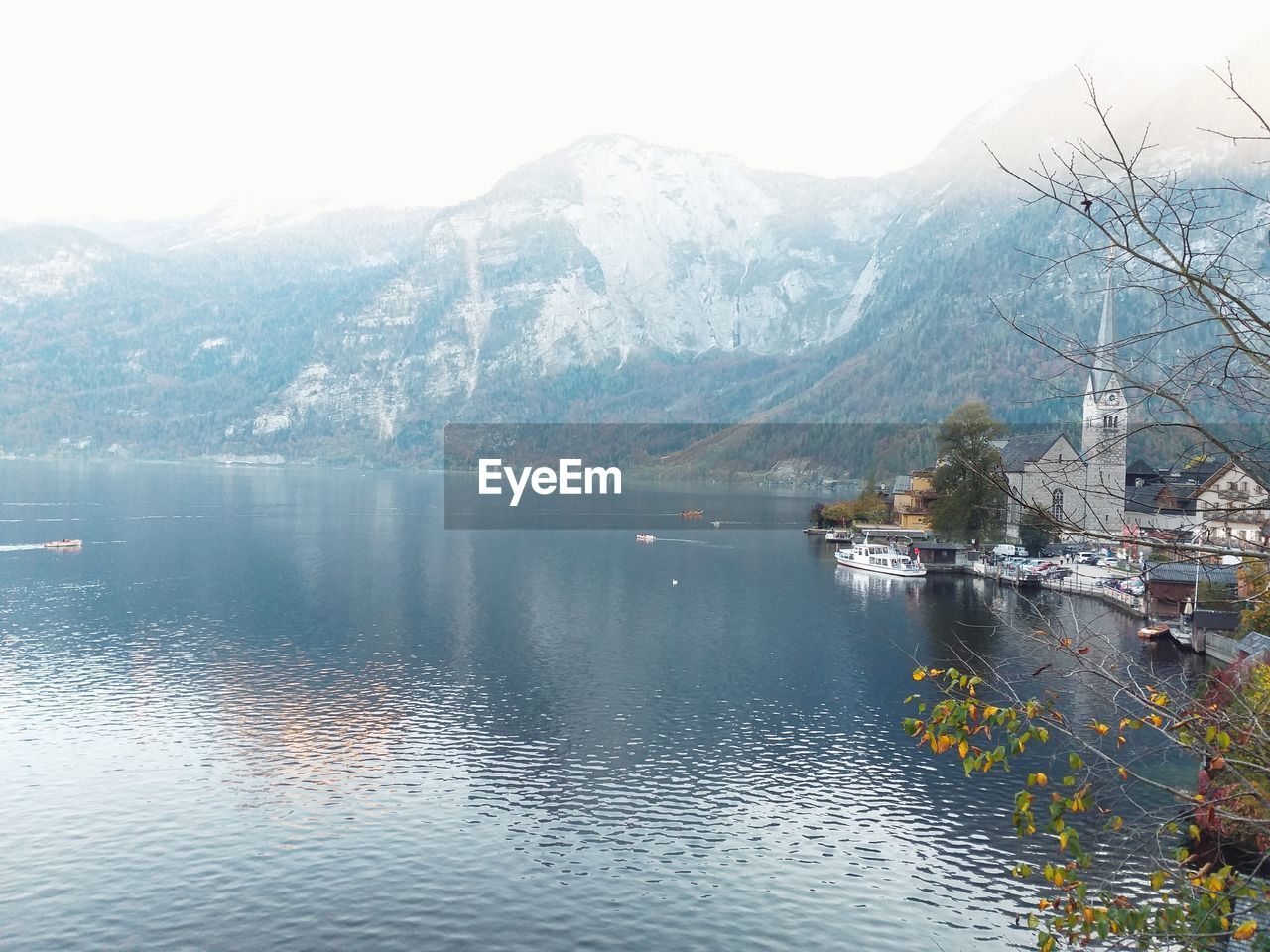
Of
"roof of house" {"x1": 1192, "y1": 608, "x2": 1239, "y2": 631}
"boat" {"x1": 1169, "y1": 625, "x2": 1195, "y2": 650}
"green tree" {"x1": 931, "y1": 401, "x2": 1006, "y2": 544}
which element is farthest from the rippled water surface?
"green tree" {"x1": 931, "y1": 401, "x2": 1006, "y2": 544}

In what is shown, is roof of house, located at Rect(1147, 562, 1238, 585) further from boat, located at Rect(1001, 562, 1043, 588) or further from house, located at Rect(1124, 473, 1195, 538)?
house, located at Rect(1124, 473, 1195, 538)

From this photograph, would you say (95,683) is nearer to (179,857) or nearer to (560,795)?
(179,857)

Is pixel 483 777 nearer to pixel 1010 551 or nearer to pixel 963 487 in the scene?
pixel 963 487

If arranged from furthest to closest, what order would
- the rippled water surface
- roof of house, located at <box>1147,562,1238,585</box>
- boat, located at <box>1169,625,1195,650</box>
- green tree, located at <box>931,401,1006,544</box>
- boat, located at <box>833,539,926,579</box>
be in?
green tree, located at <box>931,401,1006,544</box> → boat, located at <box>833,539,926,579</box> → roof of house, located at <box>1147,562,1238,585</box> → boat, located at <box>1169,625,1195,650</box> → the rippled water surface

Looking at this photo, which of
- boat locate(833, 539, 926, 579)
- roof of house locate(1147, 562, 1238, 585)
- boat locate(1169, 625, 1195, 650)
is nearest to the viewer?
boat locate(1169, 625, 1195, 650)

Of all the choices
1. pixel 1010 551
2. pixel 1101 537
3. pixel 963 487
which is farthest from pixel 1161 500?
pixel 1010 551

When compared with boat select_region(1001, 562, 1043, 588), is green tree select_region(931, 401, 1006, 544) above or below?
above

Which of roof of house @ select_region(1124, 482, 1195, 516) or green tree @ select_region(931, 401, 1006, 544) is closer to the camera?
roof of house @ select_region(1124, 482, 1195, 516)

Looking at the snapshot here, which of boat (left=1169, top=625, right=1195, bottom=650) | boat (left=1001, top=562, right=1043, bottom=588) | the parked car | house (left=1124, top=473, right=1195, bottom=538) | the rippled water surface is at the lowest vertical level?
the rippled water surface

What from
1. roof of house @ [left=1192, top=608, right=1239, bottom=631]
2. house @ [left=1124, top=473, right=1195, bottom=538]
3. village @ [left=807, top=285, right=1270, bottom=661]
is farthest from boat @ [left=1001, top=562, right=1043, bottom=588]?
house @ [left=1124, top=473, right=1195, bottom=538]
